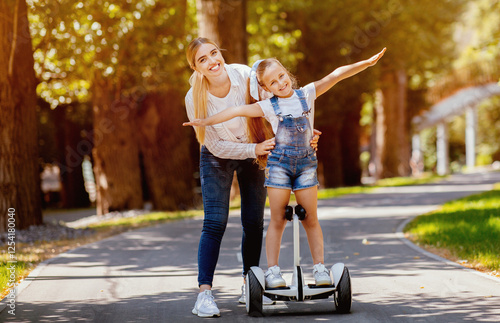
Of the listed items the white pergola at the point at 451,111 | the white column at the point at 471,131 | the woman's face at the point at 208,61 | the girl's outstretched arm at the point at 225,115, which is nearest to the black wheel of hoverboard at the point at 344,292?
the girl's outstretched arm at the point at 225,115

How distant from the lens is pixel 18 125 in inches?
496

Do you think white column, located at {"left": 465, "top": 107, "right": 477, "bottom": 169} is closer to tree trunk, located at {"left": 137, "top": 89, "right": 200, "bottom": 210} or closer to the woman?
tree trunk, located at {"left": 137, "top": 89, "right": 200, "bottom": 210}

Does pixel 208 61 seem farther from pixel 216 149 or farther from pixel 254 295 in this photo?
pixel 254 295

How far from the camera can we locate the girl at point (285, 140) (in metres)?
5.35

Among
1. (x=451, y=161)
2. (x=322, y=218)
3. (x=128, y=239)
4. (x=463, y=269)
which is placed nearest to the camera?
(x=463, y=269)

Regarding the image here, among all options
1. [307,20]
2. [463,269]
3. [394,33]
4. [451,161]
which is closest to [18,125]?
[463,269]

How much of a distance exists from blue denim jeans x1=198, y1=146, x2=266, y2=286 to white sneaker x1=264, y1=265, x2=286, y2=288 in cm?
42

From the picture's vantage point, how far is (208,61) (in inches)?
215

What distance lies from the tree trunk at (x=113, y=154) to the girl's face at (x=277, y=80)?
14013 millimetres

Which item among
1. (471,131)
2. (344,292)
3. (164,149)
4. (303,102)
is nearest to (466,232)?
(344,292)

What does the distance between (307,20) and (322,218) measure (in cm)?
1276

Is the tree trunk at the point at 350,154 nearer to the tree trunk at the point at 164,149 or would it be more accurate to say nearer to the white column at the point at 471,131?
the tree trunk at the point at 164,149

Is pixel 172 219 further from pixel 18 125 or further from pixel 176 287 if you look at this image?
pixel 176 287

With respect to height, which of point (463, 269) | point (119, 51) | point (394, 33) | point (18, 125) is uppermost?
point (394, 33)
